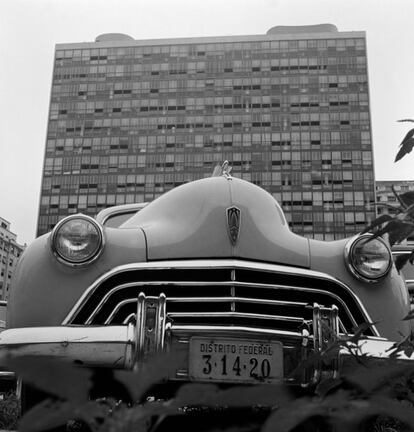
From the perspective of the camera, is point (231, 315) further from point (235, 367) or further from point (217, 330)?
point (235, 367)

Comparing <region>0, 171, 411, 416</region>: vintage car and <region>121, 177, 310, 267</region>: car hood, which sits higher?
<region>121, 177, 310, 267</region>: car hood

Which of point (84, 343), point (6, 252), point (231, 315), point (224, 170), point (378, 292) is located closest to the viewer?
point (84, 343)

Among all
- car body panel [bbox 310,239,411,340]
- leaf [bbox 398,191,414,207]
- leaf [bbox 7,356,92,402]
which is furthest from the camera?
car body panel [bbox 310,239,411,340]

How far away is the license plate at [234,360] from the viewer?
9.18 feet

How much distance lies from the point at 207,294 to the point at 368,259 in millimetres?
1078

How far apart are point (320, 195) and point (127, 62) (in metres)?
34.1

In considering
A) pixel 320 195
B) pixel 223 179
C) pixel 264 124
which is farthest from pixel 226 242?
pixel 264 124

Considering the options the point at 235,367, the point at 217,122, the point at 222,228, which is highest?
the point at 217,122

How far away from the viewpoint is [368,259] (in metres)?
3.62

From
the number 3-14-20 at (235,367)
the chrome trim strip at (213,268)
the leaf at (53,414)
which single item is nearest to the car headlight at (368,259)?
the chrome trim strip at (213,268)

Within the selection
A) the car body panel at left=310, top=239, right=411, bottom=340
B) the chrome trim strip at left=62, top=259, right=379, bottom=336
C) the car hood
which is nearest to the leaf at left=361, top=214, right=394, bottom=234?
the chrome trim strip at left=62, top=259, right=379, bottom=336

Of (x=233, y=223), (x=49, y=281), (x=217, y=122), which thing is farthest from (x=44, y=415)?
(x=217, y=122)

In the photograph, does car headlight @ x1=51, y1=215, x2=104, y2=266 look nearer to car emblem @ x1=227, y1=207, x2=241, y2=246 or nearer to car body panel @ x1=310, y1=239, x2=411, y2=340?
car emblem @ x1=227, y1=207, x2=241, y2=246

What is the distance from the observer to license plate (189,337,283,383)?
110 inches
